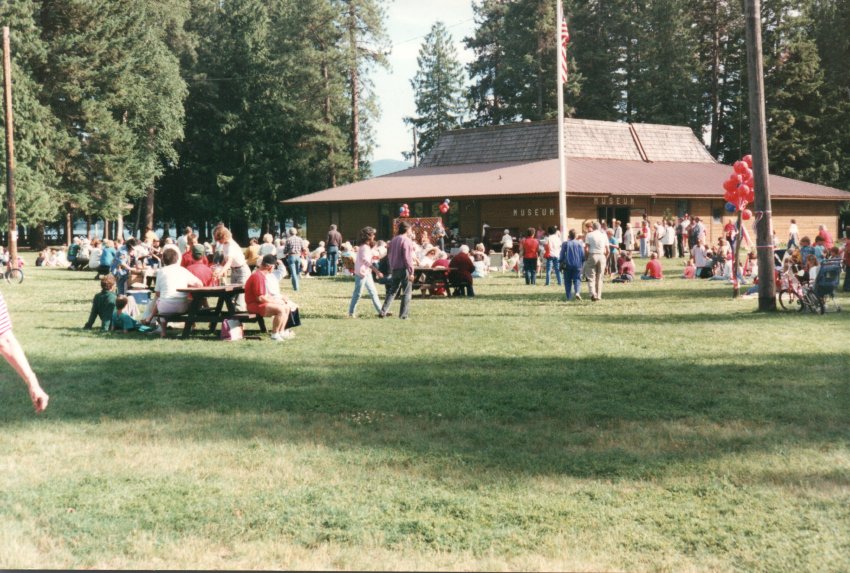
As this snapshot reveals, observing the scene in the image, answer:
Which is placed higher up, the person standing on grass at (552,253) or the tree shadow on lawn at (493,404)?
the person standing on grass at (552,253)

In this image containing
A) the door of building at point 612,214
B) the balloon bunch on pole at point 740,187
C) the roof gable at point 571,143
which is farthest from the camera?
the roof gable at point 571,143

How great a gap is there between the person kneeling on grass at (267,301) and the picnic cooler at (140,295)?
3761mm

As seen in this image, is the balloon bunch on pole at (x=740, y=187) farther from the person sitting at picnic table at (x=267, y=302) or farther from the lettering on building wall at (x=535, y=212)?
the lettering on building wall at (x=535, y=212)

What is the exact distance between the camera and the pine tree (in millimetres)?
74938

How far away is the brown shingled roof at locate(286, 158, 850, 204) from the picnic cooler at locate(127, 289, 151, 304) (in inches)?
872

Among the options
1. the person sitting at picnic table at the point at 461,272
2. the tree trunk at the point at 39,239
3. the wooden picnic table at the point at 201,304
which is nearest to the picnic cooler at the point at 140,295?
the wooden picnic table at the point at 201,304

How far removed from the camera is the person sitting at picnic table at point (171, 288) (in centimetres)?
1293

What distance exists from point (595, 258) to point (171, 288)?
29.1 ft

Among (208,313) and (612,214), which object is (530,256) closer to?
(208,313)

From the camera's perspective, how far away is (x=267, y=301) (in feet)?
41.0

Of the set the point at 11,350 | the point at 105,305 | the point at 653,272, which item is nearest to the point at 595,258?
the point at 653,272

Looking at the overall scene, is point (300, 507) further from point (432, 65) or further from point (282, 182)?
point (432, 65)

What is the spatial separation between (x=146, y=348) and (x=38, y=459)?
5.70 meters

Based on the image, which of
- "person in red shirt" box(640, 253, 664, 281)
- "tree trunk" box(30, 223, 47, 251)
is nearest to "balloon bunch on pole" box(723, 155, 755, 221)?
"person in red shirt" box(640, 253, 664, 281)
